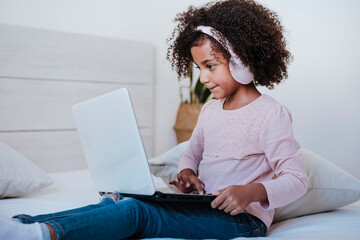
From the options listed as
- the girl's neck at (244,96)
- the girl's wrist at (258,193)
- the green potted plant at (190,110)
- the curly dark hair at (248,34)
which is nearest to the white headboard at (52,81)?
the green potted plant at (190,110)

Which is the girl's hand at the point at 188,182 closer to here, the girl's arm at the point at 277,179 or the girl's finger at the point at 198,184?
the girl's finger at the point at 198,184

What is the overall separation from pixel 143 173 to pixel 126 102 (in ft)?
0.51

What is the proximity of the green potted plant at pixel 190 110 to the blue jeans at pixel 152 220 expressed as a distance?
145cm

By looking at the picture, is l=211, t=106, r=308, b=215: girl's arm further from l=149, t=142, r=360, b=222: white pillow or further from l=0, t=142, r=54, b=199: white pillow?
l=0, t=142, r=54, b=199: white pillow

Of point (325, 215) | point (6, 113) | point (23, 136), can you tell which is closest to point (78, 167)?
point (23, 136)

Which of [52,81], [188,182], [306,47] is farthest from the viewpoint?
[52,81]

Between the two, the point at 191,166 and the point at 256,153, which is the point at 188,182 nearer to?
the point at 191,166

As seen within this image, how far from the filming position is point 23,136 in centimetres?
195

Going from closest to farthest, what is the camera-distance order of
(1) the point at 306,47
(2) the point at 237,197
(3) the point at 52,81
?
(2) the point at 237,197
(1) the point at 306,47
(3) the point at 52,81

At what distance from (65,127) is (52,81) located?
276 mm

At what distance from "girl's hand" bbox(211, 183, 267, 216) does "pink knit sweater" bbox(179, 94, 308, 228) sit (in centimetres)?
3

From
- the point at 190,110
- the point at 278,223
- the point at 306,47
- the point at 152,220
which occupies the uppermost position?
the point at 306,47

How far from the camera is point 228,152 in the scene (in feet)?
3.30

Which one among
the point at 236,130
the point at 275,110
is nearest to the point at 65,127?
the point at 236,130
